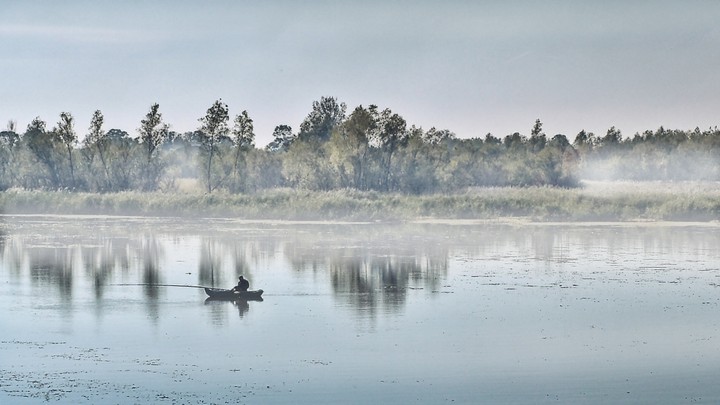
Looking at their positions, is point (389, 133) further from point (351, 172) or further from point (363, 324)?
point (363, 324)

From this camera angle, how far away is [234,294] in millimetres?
30344

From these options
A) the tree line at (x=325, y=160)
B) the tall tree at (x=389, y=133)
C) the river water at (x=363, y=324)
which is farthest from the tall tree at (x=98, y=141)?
the river water at (x=363, y=324)

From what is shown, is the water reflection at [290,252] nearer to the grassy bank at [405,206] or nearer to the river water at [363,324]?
the river water at [363,324]

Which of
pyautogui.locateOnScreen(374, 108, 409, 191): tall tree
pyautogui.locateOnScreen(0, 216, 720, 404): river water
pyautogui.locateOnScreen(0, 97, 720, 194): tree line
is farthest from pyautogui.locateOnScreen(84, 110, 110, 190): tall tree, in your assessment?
pyautogui.locateOnScreen(0, 216, 720, 404): river water

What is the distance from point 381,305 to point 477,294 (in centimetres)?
368

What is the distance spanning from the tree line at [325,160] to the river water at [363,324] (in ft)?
168

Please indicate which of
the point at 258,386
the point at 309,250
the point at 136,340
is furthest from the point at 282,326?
the point at 309,250

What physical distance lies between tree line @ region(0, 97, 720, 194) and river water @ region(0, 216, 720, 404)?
168ft

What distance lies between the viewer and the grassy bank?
74.5 m

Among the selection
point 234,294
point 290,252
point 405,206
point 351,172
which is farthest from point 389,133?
point 234,294

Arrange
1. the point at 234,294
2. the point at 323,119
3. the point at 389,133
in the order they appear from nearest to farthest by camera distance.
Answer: the point at 234,294 → the point at 389,133 → the point at 323,119

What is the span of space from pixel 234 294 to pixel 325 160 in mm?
74867

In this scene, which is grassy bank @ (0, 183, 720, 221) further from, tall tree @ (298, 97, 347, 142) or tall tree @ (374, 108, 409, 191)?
tall tree @ (298, 97, 347, 142)

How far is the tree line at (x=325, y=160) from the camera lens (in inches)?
3935
